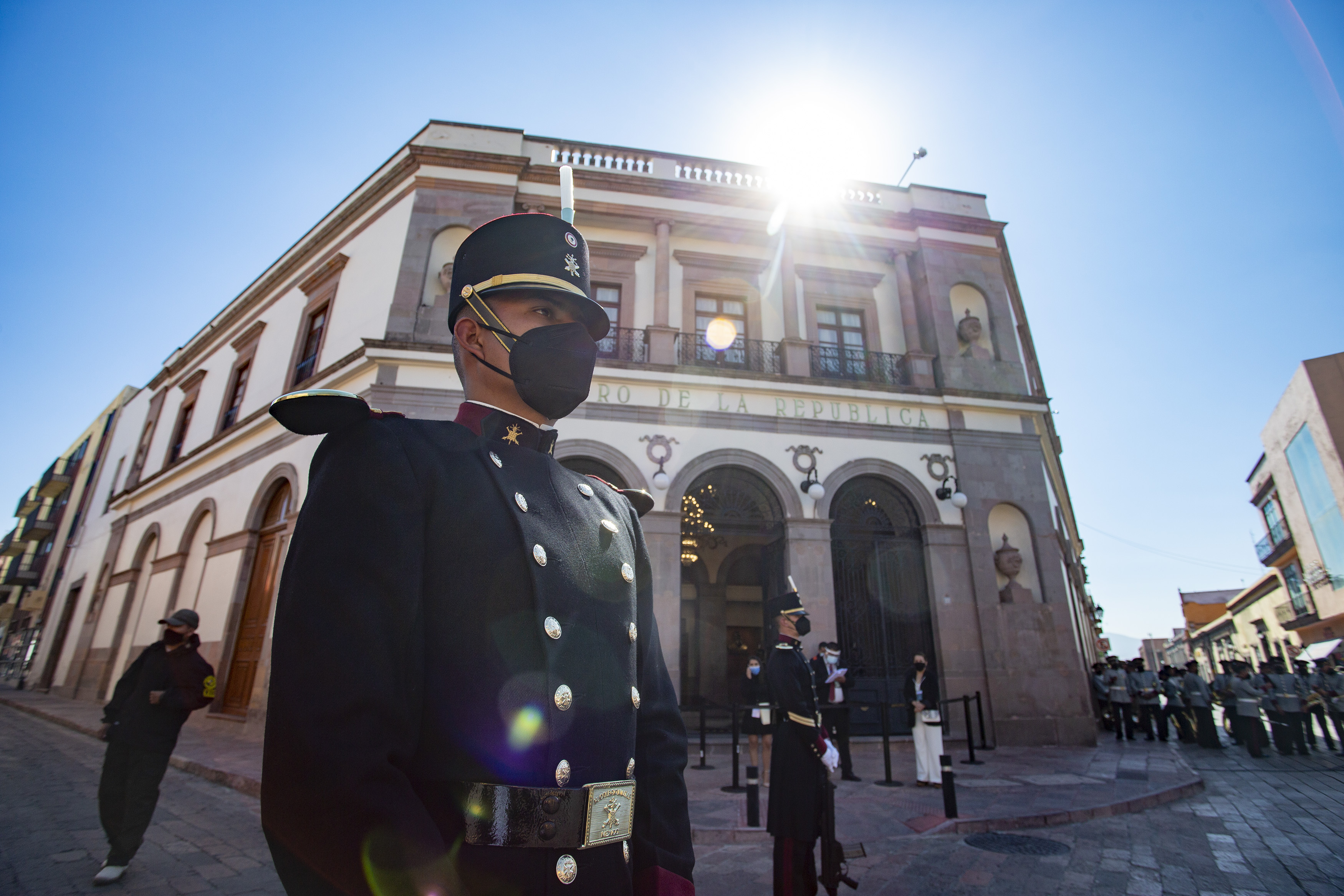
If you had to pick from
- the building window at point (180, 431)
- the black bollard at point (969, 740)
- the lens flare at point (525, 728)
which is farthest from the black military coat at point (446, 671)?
the building window at point (180, 431)

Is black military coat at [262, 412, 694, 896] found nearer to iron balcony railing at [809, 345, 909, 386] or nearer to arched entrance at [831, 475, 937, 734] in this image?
arched entrance at [831, 475, 937, 734]

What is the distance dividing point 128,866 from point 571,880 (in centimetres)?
549

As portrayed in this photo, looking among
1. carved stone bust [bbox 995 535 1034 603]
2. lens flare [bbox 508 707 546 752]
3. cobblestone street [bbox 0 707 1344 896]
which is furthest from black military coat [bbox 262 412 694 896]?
carved stone bust [bbox 995 535 1034 603]

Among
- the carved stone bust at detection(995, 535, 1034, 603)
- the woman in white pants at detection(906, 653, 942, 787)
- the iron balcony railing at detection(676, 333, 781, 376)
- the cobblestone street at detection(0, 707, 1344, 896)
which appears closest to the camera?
the cobblestone street at detection(0, 707, 1344, 896)

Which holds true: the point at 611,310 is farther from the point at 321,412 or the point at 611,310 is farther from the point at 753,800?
the point at 321,412

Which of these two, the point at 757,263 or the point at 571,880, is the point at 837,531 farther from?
the point at 571,880

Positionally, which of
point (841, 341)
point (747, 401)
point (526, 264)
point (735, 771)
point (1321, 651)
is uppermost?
point (841, 341)

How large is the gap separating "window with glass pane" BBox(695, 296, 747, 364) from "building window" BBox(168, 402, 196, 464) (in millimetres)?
16033

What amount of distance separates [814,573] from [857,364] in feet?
15.5

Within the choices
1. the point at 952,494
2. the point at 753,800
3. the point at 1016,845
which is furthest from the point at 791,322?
the point at 1016,845

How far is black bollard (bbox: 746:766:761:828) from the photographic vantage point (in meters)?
5.61

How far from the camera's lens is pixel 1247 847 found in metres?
5.05

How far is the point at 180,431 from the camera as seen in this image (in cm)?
1903

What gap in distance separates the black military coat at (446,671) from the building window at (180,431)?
2177 centimetres
